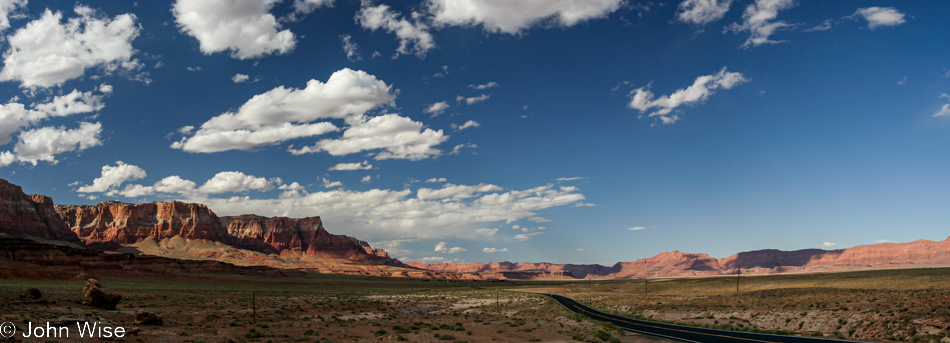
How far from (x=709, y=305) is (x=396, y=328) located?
31.2 meters

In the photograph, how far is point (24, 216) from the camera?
609 feet

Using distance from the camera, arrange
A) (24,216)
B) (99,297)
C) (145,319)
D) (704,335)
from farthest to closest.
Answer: (24,216), (99,297), (704,335), (145,319)

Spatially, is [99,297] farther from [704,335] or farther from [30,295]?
[704,335]

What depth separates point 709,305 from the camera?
4634cm

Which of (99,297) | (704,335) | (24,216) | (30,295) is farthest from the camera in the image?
(24,216)

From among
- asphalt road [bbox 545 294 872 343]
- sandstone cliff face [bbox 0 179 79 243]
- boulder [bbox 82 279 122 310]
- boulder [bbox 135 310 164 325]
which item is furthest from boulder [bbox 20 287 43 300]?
sandstone cliff face [bbox 0 179 79 243]

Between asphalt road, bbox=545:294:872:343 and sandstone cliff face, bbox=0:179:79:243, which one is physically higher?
sandstone cliff face, bbox=0:179:79:243

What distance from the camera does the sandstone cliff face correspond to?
17775 centimetres

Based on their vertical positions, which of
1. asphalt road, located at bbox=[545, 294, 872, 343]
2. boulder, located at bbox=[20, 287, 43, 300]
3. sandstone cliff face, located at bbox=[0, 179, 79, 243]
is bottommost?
asphalt road, located at bbox=[545, 294, 872, 343]

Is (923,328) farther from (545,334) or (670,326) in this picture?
(545,334)

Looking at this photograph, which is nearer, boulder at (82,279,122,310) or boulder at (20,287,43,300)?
boulder at (82,279,122,310)

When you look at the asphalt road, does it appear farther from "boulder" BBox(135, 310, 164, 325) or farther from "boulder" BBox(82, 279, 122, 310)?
"boulder" BBox(82, 279, 122, 310)

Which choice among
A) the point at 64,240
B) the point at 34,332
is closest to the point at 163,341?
the point at 34,332

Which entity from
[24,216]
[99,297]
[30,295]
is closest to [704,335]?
[99,297]
